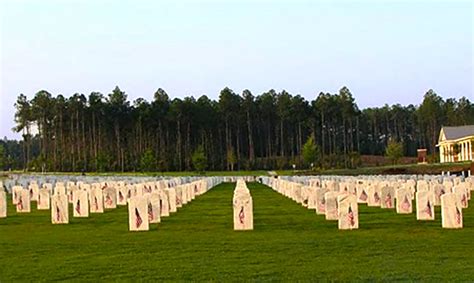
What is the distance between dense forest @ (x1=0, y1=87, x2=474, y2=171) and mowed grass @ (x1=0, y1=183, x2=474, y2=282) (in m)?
77.7

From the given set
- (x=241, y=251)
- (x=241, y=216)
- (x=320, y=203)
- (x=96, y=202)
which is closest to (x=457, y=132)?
(x=96, y=202)

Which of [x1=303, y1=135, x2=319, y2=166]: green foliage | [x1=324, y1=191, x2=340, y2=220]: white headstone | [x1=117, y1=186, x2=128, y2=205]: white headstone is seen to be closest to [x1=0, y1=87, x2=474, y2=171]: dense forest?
[x1=303, y1=135, x2=319, y2=166]: green foliage

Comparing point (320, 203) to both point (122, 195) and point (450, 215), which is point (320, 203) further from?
point (122, 195)

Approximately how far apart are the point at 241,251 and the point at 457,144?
86495mm

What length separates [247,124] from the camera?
413ft

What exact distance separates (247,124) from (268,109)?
4.90 meters

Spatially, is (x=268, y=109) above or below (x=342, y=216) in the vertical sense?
above

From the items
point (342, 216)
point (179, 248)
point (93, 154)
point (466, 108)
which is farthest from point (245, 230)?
point (466, 108)

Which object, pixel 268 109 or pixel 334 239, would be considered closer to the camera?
pixel 334 239

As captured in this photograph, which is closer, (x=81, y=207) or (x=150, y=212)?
(x=150, y=212)

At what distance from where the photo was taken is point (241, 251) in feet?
48.6

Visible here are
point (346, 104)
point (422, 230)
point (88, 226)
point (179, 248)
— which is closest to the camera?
point (179, 248)

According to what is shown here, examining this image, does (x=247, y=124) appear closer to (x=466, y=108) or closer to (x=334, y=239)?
(x=466, y=108)

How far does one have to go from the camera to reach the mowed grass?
12070mm
